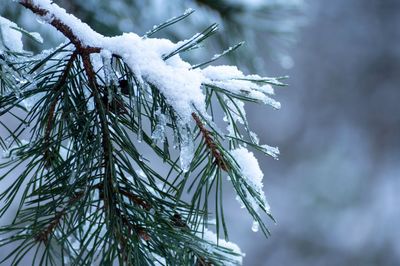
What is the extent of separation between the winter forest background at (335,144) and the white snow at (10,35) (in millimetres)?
4012

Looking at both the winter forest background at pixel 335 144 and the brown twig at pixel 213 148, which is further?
the winter forest background at pixel 335 144

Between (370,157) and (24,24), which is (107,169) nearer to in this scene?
(24,24)

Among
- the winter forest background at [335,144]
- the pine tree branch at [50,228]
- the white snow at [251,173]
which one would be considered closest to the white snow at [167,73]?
the white snow at [251,173]

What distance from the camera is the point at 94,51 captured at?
530mm

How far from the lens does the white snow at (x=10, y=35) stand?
21.7 inches

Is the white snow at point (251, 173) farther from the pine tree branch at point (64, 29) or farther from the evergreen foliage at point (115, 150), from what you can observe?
the pine tree branch at point (64, 29)

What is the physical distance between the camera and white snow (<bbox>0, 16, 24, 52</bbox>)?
550 mm

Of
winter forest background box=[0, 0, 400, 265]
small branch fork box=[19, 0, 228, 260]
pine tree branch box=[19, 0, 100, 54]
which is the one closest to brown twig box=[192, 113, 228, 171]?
small branch fork box=[19, 0, 228, 260]

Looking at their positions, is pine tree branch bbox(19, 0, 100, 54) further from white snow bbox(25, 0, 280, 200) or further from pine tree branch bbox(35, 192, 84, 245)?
pine tree branch bbox(35, 192, 84, 245)

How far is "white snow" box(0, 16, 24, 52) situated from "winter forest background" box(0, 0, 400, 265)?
4.01 meters

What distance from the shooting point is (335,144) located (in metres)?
4.92

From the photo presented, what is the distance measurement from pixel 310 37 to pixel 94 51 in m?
4.72

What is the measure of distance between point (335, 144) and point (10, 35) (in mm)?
4553

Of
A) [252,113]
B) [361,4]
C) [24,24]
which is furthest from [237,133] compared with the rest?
[361,4]
